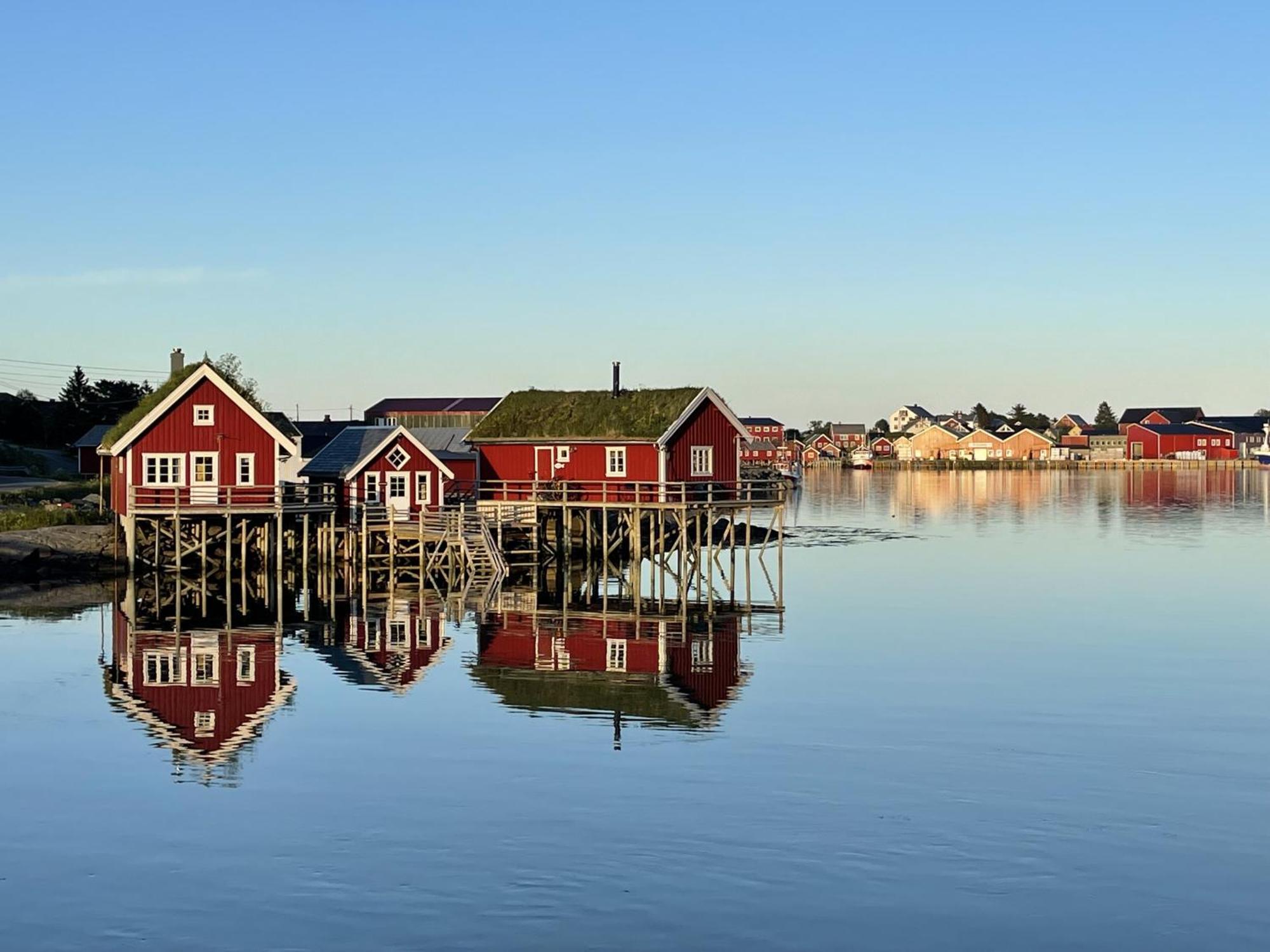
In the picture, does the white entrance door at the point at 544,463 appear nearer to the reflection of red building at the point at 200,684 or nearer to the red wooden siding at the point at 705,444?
the red wooden siding at the point at 705,444

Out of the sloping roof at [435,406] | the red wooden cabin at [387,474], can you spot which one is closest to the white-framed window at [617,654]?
the red wooden cabin at [387,474]

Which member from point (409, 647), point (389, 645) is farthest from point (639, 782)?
point (389, 645)

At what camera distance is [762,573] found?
59.9 meters

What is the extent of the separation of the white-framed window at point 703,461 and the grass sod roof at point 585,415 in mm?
1819

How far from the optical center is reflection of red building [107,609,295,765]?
91.0ft

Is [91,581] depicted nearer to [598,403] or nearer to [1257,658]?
[598,403]

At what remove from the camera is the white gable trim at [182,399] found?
51.2 metres

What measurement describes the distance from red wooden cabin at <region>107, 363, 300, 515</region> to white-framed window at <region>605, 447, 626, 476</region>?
11.1 m

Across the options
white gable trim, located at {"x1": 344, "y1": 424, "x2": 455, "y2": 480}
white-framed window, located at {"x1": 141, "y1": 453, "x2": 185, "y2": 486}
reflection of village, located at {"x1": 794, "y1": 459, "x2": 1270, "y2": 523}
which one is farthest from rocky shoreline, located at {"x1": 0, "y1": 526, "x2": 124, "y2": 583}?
reflection of village, located at {"x1": 794, "y1": 459, "x2": 1270, "y2": 523}

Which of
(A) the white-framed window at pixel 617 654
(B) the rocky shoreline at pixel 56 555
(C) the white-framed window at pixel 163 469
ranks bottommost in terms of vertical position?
(A) the white-framed window at pixel 617 654

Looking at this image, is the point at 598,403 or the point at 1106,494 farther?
the point at 1106,494

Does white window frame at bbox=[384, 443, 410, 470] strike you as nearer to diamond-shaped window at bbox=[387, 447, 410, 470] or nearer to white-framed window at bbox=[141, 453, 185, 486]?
diamond-shaped window at bbox=[387, 447, 410, 470]

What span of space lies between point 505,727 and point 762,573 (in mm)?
32451

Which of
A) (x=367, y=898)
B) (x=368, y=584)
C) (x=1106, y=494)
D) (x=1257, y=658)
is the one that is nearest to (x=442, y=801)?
(x=367, y=898)
